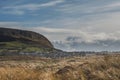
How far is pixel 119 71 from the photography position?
66.8ft

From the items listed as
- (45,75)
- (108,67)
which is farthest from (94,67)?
(45,75)

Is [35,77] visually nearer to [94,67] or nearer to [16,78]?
[16,78]

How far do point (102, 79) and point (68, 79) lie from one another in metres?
1.96

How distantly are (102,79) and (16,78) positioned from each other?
16.6 feet

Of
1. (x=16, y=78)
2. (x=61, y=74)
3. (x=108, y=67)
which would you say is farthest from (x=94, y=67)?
(x=16, y=78)

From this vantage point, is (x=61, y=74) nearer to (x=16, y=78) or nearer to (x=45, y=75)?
(x=45, y=75)

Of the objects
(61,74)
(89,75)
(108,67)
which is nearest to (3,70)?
(61,74)

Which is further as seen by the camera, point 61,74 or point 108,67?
point 108,67

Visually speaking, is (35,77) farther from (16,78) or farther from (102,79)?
(102,79)

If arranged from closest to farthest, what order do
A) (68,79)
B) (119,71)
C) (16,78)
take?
(16,78) < (68,79) < (119,71)

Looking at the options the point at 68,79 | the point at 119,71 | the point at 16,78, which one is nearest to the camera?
the point at 16,78

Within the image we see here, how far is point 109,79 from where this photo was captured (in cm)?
1959

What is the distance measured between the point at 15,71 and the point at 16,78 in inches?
23.4

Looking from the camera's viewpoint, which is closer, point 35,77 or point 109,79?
point 35,77
